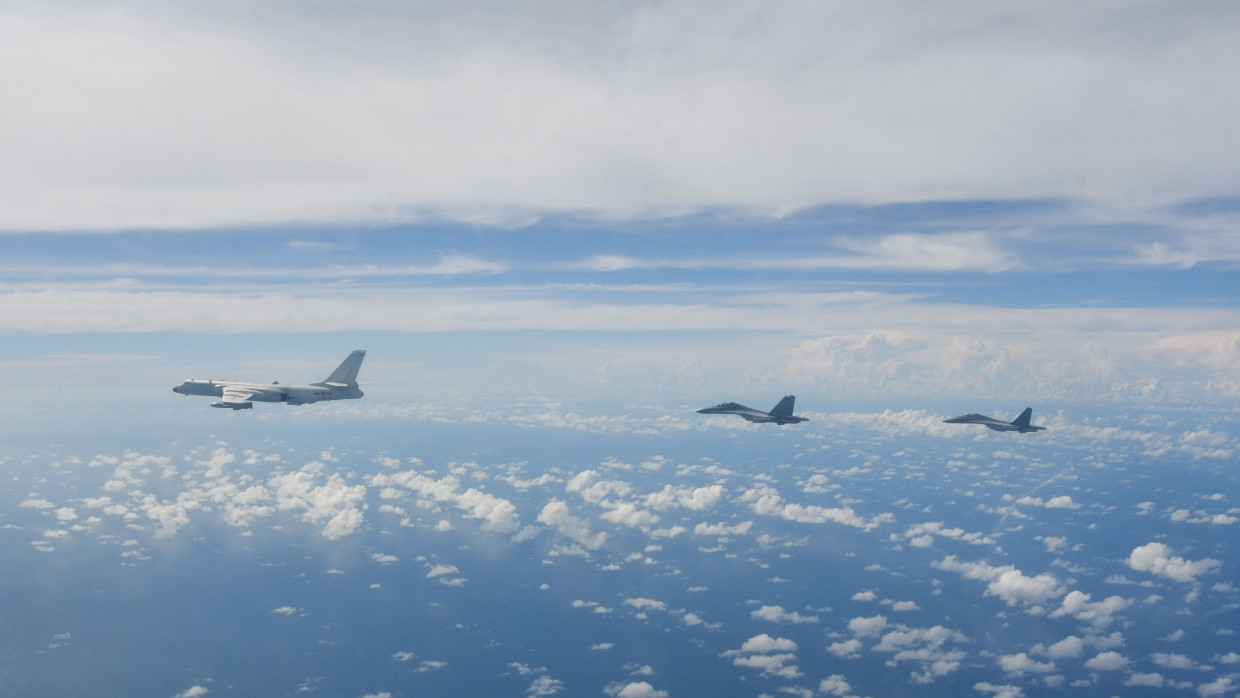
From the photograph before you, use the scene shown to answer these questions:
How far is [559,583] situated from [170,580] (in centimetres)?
12944

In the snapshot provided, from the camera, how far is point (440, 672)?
142 metres

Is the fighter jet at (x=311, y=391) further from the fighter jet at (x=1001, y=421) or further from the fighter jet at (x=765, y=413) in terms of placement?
the fighter jet at (x=1001, y=421)

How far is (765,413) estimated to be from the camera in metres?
52.2

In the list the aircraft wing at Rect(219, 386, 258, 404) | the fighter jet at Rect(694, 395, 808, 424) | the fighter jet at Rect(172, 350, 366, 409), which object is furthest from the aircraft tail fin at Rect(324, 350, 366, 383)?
the fighter jet at Rect(694, 395, 808, 424)

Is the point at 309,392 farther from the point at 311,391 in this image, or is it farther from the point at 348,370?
the point at 348,370

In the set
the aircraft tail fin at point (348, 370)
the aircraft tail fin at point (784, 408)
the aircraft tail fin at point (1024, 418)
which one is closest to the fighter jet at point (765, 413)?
the aircraft tail fin at point (784, 408)

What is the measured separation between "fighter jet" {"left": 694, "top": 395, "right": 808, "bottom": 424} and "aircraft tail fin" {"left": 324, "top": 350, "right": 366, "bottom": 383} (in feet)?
106

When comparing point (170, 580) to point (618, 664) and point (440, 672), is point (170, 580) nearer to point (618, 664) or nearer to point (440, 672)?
point (440, 672)

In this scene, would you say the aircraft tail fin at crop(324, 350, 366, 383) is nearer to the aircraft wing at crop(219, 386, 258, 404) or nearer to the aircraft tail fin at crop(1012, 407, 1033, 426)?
the aircraft wing at crop(219, 386, 258, 404)

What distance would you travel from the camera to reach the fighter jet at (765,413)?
46312mm

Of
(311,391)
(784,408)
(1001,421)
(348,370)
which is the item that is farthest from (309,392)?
(1001,421)

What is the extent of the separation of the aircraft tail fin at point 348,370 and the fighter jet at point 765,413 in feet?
106

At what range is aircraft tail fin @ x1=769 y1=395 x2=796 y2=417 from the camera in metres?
→ 47.6

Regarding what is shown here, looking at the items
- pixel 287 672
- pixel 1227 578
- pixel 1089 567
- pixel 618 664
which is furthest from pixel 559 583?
pixel 1227 578
